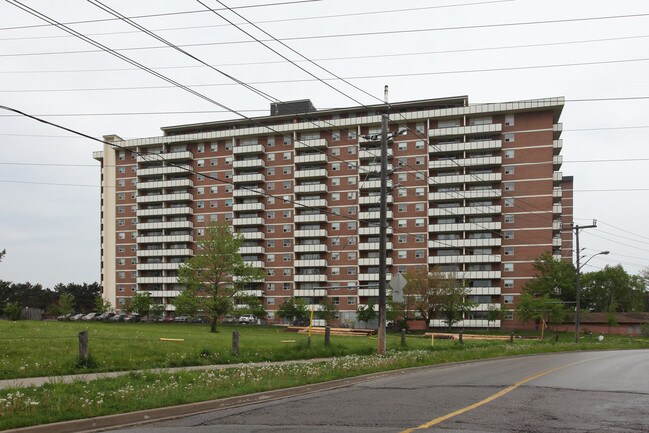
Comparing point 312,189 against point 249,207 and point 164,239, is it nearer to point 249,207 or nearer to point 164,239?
point 249,207

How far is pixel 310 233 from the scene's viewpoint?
100m

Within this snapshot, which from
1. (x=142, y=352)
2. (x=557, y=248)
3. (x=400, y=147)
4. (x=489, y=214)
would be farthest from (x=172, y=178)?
(x=142, y=352)

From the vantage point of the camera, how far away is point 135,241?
370 feet

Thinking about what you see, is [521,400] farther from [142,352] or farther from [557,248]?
[557,248]

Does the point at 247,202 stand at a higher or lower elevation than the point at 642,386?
higher

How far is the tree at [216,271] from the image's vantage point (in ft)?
172

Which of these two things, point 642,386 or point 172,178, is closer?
point 642,386

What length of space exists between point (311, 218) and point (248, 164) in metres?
14.7

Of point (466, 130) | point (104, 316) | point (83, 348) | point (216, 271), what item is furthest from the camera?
point (104, 316)

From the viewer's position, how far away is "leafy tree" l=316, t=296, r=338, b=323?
87062mm

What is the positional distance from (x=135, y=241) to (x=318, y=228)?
36518mm

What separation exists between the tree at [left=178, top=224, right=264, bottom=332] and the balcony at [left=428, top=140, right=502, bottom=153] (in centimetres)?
4794

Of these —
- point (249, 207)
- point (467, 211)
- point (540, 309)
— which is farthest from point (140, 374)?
point (249, 207)

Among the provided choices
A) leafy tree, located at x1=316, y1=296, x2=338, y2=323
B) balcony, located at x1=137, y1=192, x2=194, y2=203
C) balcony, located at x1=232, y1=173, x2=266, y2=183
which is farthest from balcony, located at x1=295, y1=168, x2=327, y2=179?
leafy tree, located at x1=316, y1=296, x2=338, y2=323
